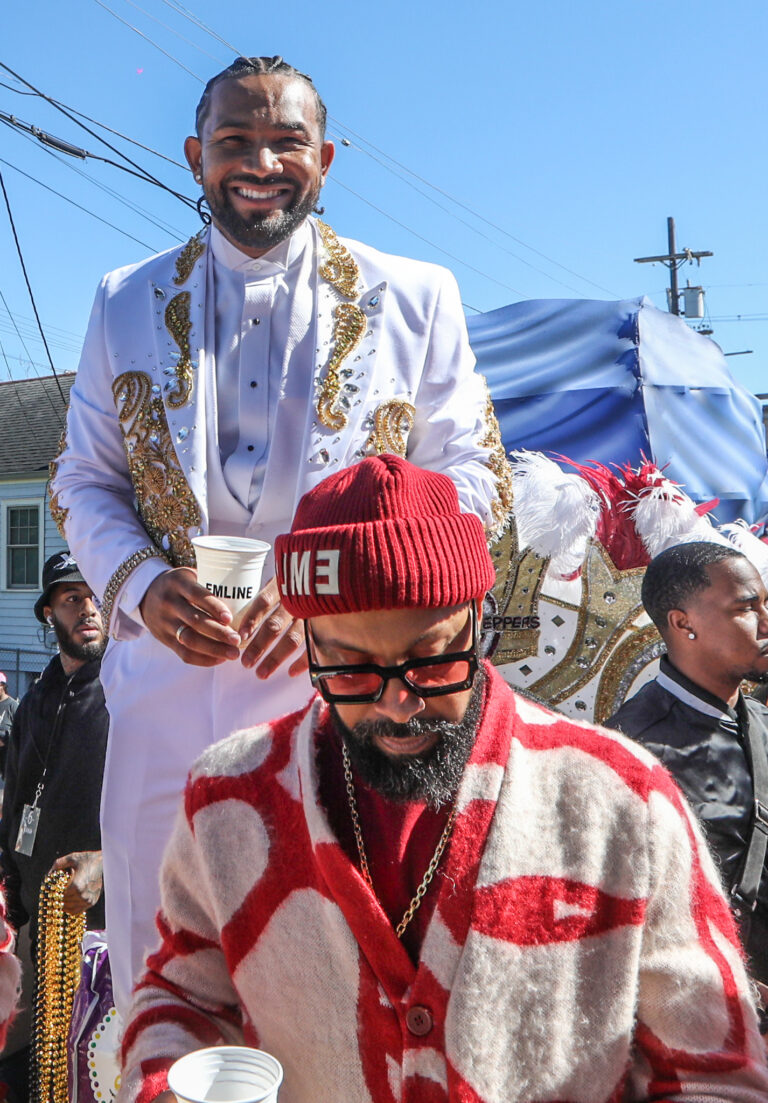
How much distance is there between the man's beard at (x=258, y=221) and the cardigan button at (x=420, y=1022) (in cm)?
144

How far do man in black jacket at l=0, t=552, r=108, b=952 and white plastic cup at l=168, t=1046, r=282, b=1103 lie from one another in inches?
106

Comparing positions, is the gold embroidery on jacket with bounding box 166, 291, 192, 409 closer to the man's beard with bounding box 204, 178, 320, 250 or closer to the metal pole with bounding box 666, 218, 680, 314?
the man's beard with bounding box 204, 178, 320, 250

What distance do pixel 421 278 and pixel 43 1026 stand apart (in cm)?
270

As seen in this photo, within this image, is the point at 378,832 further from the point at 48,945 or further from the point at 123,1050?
the point at 48,945

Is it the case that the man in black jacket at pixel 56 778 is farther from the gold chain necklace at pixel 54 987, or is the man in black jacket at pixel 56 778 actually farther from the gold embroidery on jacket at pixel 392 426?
the gold embroidery on jacket at pixel 392 426

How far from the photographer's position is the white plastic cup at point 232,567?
1838 mm

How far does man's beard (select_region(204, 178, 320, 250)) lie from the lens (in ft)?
7.01

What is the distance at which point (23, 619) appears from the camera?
17359 mm

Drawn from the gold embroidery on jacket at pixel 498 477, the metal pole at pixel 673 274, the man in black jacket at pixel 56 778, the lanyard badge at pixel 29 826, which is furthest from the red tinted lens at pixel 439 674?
the metal pole at pixel 673 274

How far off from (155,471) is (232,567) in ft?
1.27

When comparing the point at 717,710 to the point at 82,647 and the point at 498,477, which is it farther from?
the point at 82,647

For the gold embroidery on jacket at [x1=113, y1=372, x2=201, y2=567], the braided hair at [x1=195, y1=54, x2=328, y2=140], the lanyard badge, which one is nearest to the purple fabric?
the lanyard badge

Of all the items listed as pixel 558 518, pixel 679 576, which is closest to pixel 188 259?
pixel 679 576

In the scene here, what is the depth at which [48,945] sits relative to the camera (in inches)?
147
